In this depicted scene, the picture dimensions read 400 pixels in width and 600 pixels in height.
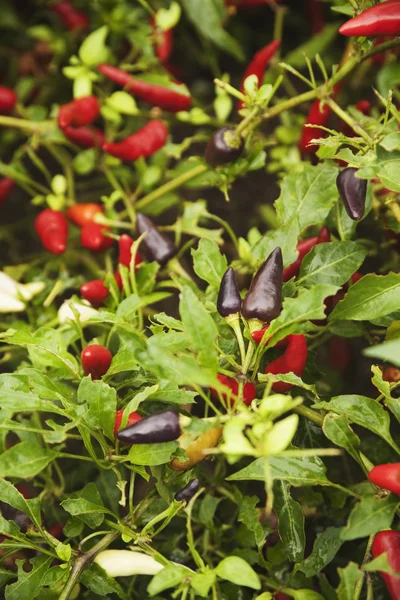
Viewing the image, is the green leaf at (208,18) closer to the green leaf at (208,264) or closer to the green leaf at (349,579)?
the green leaf at (208,264)

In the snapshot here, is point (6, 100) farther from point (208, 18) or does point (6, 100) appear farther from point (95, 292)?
point (95, 292)

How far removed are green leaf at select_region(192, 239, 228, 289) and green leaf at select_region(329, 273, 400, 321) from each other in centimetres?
17

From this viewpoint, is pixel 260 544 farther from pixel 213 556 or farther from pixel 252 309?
pixel 252 309

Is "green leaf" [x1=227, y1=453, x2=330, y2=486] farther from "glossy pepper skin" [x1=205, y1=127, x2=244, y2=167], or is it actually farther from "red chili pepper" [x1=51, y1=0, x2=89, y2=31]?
"red chili pepper" [x1=51, y1=0, x2=89, y2=31]

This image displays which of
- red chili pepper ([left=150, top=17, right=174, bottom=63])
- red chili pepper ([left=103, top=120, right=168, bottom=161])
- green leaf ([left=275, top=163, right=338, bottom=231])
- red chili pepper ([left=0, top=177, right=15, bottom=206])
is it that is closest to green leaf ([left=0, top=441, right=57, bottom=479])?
green leaf ([left=275, top=163, right=338, bottom=231])

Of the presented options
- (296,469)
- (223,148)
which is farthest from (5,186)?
(296,469)

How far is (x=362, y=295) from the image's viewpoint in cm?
87

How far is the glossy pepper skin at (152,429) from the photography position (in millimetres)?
750

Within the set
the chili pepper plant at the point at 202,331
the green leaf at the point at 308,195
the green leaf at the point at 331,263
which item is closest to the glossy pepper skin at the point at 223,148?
the chili pepper plant at the point at 202,331

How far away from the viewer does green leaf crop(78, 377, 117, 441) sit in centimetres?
80

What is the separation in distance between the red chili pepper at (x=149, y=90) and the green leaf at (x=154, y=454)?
30.6 inches

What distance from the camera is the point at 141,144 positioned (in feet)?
4.29

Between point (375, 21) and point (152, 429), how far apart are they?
2.15 feet

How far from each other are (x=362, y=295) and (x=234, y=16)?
1.02 m
